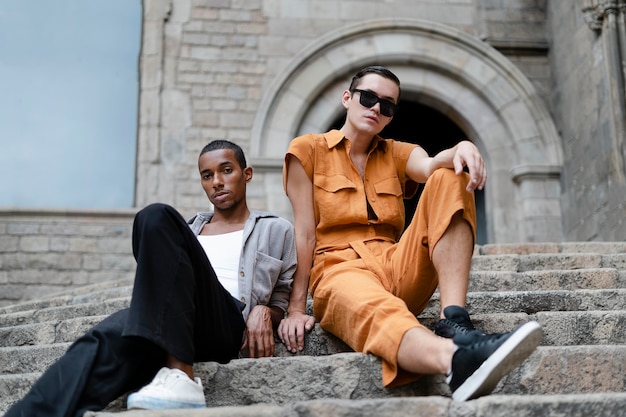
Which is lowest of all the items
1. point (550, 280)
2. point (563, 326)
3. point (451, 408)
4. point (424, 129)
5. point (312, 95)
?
point (451, 408)

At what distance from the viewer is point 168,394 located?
8.70ft

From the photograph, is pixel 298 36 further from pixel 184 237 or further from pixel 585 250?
pixel 184 237

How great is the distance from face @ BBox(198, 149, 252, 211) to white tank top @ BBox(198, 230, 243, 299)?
14cm

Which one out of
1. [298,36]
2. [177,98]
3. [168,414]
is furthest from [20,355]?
[298,36]

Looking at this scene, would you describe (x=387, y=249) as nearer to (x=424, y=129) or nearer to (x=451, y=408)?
(x=451, y=408)

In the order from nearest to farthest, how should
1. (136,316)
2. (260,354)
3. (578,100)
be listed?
(136,316) < (260,354) < (578,100)

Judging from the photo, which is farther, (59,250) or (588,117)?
(59,250)

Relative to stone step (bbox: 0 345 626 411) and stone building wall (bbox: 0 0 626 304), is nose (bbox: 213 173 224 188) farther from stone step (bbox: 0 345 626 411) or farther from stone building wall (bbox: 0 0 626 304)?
stone building wall (bbox: 0 0 626 304)

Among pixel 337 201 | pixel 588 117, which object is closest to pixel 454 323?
pixel 337 201

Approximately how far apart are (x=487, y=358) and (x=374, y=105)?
1.44 m

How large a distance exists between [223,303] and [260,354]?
31cm

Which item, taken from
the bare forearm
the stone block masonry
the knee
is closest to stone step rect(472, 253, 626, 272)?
the bare forearm

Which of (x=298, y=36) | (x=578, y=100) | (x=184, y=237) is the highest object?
(x=298, y=36)

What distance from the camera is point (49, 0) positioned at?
981 centimetres
